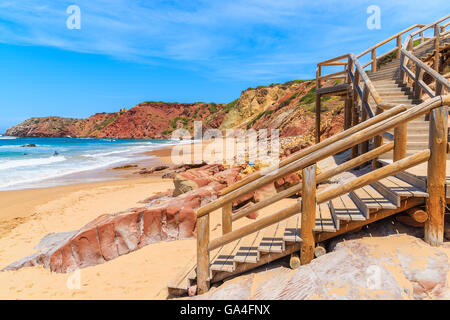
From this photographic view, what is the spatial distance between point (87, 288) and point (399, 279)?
460 centimetres

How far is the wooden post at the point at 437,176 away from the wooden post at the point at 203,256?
2623 mm

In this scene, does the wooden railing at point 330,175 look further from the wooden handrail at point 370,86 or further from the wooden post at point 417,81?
the wooden post at point 417,81

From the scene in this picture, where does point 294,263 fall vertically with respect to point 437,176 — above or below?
below

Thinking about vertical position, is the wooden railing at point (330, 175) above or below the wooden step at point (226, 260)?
above

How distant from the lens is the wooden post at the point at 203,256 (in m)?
3.62

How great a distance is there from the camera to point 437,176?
3.08 m

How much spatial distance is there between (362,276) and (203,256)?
74.3 inches

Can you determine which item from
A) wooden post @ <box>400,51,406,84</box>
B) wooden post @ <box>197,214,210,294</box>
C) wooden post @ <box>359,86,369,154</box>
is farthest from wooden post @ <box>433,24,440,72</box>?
wooden post @ <box>197,214,210,294</box>

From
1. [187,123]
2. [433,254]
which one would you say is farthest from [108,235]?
[187,123]

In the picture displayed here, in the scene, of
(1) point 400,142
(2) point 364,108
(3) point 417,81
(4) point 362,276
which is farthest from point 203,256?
(3) point 417,81

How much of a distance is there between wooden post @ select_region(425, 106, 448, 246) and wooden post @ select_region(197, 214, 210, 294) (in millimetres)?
2623

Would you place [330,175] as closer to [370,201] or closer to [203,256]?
[370,201]

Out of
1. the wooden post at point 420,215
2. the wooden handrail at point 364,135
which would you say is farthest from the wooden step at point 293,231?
the wooden post at point 420,215
